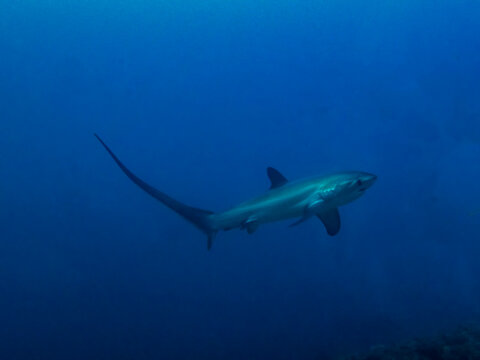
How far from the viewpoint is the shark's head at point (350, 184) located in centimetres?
490

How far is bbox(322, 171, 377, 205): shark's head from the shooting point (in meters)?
4.90

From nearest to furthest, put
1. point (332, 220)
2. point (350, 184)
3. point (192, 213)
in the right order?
1. point (350, 184)
2. point (192, 213)
3. point (332, 220)

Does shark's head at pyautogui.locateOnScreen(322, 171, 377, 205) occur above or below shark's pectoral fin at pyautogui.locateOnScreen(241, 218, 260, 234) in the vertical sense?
above

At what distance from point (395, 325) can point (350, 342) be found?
2395mm

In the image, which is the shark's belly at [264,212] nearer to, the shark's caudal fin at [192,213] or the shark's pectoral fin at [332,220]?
the shark's caudal fin at [192,213]

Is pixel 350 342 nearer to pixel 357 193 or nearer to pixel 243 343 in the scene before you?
pixel 243 343

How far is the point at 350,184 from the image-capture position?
4.91 m

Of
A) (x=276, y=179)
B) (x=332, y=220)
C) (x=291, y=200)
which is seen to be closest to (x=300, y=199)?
(x=291, y=200)

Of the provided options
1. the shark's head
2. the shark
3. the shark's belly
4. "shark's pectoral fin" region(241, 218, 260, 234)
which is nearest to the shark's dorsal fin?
the shark

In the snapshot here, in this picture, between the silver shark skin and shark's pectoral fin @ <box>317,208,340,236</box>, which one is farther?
shark's pectoral fin @ <box>317,208,340,236</box>

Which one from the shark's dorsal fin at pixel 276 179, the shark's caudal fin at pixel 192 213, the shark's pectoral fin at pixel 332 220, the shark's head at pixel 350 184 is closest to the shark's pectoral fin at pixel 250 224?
the shark's caudal fin at pixel 192 213

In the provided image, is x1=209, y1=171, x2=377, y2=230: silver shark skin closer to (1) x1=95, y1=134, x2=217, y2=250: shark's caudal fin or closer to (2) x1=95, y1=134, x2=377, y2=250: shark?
(2) x1=95, y1=134, x2=377, y2=250: shark

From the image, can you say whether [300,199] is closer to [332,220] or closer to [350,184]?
[350,184]

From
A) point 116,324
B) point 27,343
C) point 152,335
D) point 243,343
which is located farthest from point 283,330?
point 27,343
